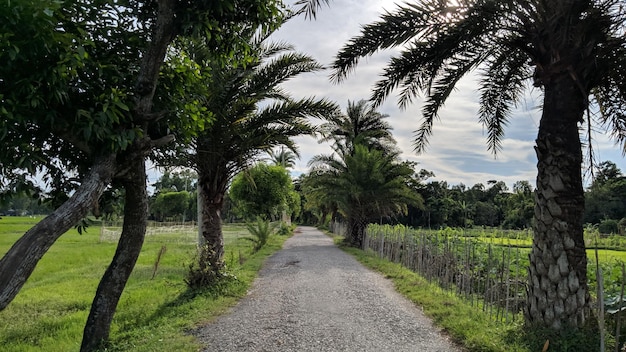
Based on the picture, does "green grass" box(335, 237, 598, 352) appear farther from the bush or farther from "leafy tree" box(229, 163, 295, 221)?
the bush

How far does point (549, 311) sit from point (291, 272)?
25.6ft

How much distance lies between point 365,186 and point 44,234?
61.5 ft

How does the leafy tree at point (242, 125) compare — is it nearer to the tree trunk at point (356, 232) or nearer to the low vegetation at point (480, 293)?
the low vegetation at point (480, 293)

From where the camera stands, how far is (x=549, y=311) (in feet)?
18.1

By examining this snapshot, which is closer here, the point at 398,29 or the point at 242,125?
the point at 398,29

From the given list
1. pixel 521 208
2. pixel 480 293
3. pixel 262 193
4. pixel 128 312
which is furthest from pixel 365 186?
pixel 521 208

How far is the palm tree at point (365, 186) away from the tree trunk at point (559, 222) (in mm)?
15096

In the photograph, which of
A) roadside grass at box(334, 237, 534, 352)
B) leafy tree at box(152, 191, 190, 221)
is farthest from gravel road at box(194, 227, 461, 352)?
leafy tree at box(152, 191, 190, 221)

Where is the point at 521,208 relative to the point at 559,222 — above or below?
above

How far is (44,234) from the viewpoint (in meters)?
3.43

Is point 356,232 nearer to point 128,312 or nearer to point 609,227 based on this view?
point 128,312

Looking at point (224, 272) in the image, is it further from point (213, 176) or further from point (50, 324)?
point (50, 324)

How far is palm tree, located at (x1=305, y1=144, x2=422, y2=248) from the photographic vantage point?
2134 cm

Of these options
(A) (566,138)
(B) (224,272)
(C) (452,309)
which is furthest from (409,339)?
(B) (224,272)
